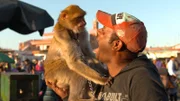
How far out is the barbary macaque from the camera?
3703 mm

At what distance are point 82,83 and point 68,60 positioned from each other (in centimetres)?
39

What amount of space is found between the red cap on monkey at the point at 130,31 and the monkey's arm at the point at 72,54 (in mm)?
1692

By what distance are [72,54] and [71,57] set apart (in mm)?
40

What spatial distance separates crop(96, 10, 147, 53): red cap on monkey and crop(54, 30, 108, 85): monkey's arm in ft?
5.55

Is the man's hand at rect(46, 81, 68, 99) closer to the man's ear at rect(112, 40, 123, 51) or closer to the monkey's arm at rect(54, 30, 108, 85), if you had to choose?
the monkey's arm at rect(54, 30, 108, 85)

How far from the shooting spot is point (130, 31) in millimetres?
1844

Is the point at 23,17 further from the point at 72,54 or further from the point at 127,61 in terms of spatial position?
the point at 127,61

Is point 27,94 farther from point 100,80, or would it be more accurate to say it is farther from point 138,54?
point 138,54

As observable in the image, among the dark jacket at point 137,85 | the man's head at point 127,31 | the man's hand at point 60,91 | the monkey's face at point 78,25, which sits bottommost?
the man's hand at point 60,91

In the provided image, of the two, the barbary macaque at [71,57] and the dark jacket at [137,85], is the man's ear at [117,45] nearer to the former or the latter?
the dark jacket at [137,85]

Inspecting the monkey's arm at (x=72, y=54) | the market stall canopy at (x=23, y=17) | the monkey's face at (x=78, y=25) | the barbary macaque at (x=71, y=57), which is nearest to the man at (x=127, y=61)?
the barbary macaque at (x=71, y=57)

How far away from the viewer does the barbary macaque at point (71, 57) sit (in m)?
3.70

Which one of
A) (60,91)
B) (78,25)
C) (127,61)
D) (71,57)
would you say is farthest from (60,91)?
(127,61)

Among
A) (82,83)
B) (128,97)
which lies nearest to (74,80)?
(82,83)
